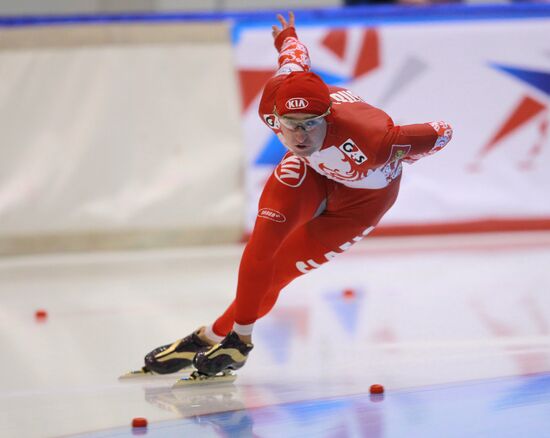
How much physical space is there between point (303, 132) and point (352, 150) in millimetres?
206

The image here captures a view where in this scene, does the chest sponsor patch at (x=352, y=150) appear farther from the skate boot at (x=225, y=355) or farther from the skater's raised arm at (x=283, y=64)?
the skate boot at (x=225, y=355)

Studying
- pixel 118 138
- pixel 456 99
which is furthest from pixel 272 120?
pixel 456 99

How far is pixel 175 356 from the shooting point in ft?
12.9

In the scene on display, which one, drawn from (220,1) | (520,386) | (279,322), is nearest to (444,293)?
(279,322)

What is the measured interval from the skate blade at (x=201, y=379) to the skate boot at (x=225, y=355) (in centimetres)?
7

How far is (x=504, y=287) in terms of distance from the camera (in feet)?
18.3

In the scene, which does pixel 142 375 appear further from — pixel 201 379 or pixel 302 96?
pixel 302 96

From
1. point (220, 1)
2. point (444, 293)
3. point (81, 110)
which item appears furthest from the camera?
point (220, 1)

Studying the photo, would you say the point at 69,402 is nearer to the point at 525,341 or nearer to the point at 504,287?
the point at 525,341

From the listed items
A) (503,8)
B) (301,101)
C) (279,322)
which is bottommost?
(279,322)

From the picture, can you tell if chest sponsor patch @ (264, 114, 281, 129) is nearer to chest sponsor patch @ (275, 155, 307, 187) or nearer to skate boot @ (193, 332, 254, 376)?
chest sponsor patch @ (275, 155, 307, 187)

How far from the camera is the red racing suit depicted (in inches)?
139

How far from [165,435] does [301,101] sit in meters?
1.17

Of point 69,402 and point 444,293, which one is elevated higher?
point 444,293
